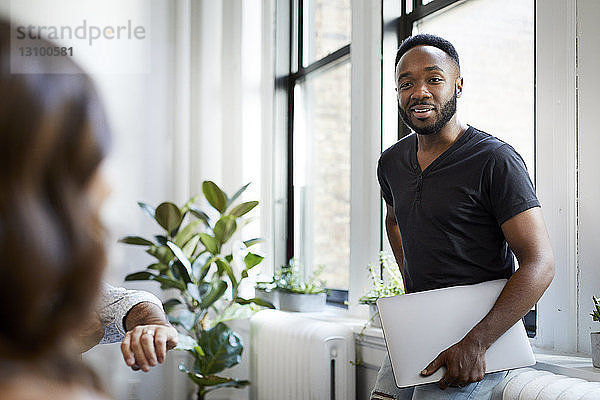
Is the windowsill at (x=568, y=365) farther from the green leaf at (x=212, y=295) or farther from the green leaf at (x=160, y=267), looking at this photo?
the green leaf at (x=160, y=267)

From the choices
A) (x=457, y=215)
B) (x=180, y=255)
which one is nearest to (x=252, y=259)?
(x=180, y=255)

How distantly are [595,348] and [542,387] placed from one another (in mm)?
219

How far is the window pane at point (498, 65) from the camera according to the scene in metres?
2.71

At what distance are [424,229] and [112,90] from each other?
2.97m

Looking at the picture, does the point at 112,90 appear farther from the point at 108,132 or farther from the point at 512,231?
the point at 108,132

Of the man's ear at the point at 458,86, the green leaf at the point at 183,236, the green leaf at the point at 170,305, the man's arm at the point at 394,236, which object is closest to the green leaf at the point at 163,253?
the green leaf at the point at 183,236

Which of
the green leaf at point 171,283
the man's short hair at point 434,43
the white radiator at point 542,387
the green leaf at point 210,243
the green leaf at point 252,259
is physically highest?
the man's short hair at point 434,43

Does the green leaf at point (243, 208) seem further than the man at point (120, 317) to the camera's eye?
Yes

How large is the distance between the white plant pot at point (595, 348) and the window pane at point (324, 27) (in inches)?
90.3

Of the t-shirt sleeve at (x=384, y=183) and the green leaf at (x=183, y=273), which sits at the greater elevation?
the t-shirt sleeve at (x=384, y=183)

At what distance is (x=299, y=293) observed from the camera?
3.88 meters

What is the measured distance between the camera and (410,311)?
1.96 meters

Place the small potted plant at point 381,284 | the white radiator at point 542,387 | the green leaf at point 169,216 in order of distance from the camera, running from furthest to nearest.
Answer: the green leaf at point 169,216
the small potted plant at point 381,284
the white radiator at point 542,387

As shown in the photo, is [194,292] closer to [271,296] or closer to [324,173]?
[271,296]
